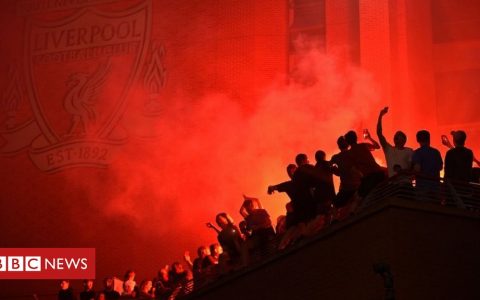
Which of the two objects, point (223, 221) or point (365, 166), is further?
point (223, 221)

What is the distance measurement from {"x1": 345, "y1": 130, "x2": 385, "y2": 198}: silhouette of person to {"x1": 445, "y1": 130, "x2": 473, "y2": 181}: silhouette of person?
27.0 inches

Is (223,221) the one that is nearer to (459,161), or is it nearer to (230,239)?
(230,239)

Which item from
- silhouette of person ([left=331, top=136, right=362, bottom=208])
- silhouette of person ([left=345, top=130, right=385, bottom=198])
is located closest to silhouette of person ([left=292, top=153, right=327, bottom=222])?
silhouette of person ([left=331, top=136, right=362, bottom=208])

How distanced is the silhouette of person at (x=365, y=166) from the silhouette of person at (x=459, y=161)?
27.0 inches

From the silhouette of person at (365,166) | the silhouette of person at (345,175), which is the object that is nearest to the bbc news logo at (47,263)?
the silhouette of person at (345,175)

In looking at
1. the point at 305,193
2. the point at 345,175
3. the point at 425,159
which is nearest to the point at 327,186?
the point at 305,193

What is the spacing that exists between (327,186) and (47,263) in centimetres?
757

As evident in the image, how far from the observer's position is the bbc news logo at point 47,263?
649 inches

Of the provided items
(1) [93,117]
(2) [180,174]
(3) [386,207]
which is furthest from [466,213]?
(1) [93,117]

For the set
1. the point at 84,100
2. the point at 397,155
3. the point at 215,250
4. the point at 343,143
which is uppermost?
the point at 84,100

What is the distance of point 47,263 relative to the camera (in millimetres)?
16625

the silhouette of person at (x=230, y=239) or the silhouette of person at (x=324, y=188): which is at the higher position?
the silhouette of person at (x=324, y=188)

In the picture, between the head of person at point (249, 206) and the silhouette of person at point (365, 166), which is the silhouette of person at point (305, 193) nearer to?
the silhouette of person at point (365, 166)

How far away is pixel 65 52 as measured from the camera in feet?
58.4
